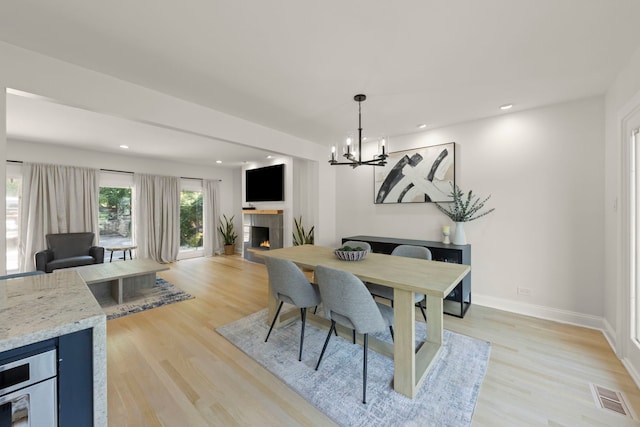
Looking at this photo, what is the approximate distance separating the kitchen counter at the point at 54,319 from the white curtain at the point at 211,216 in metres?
5.83

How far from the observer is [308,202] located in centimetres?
532

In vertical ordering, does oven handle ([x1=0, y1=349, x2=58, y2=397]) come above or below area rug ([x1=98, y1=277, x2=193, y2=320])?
above

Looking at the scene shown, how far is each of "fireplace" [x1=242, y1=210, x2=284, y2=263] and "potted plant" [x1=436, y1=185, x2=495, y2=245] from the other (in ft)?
11.6

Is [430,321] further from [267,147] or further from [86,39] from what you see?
[86,39]

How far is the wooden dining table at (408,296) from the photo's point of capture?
5.47ft

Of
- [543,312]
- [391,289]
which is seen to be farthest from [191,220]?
[543,312]

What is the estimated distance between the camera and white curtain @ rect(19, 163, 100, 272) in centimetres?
433

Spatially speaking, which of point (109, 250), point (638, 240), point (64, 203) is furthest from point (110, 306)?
point (638, 240)

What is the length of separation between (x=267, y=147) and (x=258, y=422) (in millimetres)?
3078

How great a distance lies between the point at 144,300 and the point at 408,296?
356 cm

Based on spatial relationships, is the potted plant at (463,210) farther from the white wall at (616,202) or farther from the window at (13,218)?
the window at (13,218)

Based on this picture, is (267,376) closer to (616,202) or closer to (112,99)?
(112,99)

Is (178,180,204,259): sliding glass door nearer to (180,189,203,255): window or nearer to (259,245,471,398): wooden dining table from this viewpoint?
(180,189,203,255): window

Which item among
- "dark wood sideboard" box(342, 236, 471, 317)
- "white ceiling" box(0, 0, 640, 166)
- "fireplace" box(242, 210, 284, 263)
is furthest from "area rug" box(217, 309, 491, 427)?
"fireplace" box(242, 210, 284, 263)
